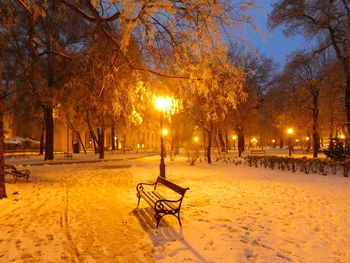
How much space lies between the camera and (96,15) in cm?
621

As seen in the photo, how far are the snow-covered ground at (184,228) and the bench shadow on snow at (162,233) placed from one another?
2cm

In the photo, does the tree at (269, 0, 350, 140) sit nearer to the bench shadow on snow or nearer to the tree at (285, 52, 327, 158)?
the tree at (285, 52, 327, 158)

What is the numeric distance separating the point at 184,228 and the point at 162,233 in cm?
55

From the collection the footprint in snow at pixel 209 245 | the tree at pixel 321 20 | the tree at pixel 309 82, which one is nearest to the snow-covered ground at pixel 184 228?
the footprint in snow at pixel 209 245

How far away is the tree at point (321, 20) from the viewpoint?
1841 centimetres

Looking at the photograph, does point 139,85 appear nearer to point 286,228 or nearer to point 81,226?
point 81,226

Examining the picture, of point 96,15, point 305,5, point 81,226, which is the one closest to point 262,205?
point 81,226

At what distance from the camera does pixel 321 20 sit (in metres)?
18.5

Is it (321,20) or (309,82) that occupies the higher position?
(321,20)

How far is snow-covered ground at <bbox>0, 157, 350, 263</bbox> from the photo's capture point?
4.43 meters

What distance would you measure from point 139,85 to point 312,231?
18.9ft

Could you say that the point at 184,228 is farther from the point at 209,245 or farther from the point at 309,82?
the point at 309,82

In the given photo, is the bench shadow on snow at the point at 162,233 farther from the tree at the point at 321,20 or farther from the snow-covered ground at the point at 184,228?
the tree at the point at 321,20

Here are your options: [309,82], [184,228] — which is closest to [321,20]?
[309,82]
